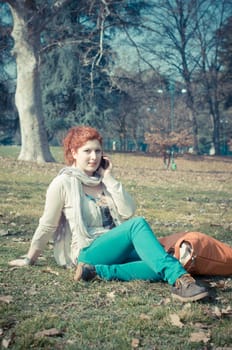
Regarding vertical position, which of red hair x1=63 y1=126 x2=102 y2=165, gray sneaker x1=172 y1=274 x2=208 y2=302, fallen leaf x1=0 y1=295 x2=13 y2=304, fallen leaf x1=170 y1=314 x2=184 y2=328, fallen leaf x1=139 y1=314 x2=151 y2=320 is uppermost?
red hair x1=63 y1=126 x2=102 y2=165

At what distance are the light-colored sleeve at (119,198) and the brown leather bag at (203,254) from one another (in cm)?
43

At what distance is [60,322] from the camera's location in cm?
344

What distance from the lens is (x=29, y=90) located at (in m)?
21.5

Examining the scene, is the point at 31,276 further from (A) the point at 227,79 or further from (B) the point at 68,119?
(A) the point at 227,79

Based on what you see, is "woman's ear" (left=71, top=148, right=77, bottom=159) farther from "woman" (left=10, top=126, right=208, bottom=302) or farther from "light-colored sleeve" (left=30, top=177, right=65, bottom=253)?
"light-colored sleeve" (left=30, top=177, right=65, bottom=253)

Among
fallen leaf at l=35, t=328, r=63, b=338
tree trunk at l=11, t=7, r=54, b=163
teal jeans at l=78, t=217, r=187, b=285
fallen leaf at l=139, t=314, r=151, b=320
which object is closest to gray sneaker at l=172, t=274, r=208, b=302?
teal jeans at l=78, t=217, r=187, b=285

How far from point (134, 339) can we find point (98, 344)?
21cm

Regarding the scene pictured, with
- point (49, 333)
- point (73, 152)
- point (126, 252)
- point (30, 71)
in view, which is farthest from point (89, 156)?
point (30, 71)

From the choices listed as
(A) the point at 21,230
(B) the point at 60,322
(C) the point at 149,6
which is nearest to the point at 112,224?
(B) the point at 60,322

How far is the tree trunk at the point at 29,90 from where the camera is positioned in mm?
21234

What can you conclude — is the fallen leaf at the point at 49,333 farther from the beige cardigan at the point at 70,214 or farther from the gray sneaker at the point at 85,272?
the beige cardigan at the point at 70,214

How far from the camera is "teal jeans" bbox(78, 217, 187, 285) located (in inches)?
168

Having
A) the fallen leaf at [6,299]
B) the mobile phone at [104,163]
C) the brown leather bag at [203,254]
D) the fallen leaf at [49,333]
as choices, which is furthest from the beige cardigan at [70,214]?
the fallen leaf at [49,333]

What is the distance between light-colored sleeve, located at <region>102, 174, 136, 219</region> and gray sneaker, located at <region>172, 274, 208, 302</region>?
99 centimetres
